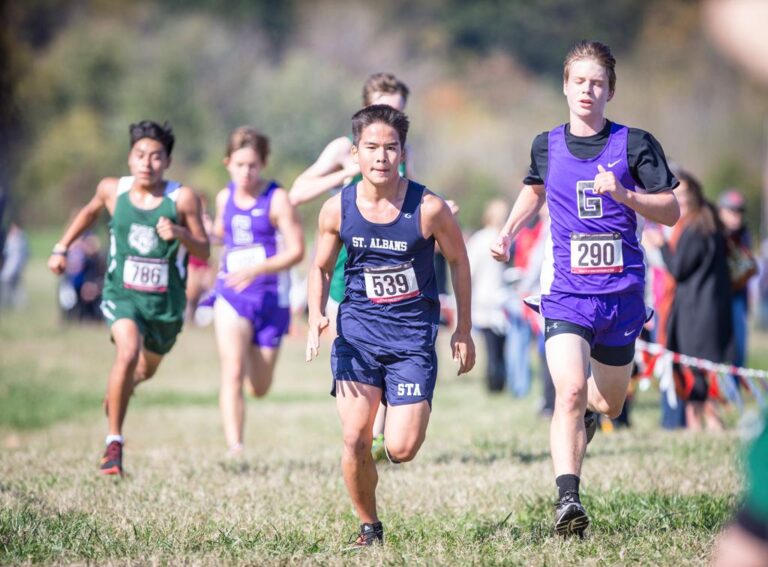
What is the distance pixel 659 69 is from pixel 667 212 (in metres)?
60.5

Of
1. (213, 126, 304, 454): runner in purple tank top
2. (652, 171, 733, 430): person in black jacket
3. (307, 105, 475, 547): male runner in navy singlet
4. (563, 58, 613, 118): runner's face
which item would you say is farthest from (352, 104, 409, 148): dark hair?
(652, 171, 733, 430): person in black jacket

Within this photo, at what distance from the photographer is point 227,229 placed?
9.05 metres

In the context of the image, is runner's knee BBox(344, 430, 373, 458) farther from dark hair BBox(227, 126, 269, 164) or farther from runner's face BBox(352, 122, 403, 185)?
dark hair BBox(227, 126, 269, 164)

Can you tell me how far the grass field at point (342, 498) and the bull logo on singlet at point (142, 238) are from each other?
59.5 inches

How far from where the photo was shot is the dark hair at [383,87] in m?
7.94

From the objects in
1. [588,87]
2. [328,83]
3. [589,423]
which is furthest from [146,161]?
[328,83]

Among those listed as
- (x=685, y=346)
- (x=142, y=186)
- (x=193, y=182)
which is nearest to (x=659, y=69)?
(x=193, y=182)

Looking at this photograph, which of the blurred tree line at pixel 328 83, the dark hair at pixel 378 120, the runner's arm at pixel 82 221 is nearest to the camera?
the dark hair at pixel 378 120

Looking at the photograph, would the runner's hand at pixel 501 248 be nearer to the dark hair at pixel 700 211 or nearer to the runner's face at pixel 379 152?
the runner's face at pixel 379 152

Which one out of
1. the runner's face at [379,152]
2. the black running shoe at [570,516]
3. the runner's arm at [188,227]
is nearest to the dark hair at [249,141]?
the runner's arm at [188,227]

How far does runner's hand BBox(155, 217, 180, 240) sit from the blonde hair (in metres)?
3.00

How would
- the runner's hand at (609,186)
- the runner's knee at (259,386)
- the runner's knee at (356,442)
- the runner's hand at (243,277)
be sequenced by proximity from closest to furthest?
the runner's hand at (609,186), the runner's knee at (356,442), the runner's hand at (243,277), the runner's knee at (259,386)

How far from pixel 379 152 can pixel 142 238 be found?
2854mm

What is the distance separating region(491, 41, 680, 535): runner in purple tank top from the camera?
5.67 m
